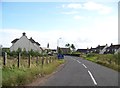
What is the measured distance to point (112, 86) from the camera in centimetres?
1562

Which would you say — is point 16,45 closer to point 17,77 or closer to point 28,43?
point 28,43

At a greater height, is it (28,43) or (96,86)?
(28,43)

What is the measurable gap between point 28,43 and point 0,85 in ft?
254

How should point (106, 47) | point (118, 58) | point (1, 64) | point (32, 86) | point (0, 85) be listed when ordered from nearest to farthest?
point (0, 85) → point (32, 86) → point (1, 64) → point (118, 58) → point (106, 47)

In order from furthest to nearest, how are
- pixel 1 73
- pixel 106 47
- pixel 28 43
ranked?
pixel 106 47
pixel 28 43
pixel 1 73

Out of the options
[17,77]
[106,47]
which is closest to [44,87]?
[17,77]

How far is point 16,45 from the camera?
9250 centimetres

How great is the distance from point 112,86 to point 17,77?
5.21 metres

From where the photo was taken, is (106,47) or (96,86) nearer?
(96,86)

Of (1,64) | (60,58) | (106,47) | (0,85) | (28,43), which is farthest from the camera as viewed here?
(106,47)

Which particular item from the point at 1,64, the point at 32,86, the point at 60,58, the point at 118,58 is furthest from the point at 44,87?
the point at 60,58

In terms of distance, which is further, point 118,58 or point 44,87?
point 118,58

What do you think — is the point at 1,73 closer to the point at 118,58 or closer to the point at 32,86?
the point at 32,86

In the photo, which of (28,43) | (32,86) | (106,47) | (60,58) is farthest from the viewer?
(106,47)
